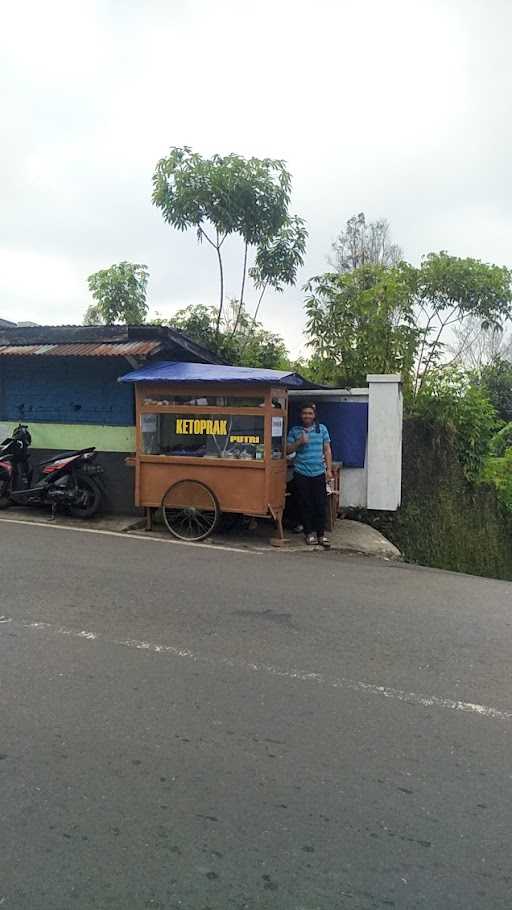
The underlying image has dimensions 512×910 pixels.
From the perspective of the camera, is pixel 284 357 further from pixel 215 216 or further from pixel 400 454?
pixel 400 454

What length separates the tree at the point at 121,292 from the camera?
15711mm

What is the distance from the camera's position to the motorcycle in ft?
30.5

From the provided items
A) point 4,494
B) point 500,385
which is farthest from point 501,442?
point 500,385

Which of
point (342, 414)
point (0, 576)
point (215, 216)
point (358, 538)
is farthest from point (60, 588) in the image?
point (215, 216)

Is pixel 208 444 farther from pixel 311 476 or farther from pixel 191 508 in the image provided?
pixel 311 476

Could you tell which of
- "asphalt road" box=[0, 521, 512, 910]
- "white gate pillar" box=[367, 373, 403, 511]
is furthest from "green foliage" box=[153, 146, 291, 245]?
"asphalt road" box=[0, 521, 512, 910]

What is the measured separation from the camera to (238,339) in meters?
13.9

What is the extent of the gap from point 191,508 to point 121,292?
8.63 meters

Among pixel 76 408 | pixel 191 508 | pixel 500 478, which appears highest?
pixel 76 408

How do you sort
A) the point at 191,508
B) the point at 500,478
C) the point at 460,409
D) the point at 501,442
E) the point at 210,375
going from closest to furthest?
the point at 210,375, the point at 191,508, the point at 460,409, the point at 500,478, the point at 501,442

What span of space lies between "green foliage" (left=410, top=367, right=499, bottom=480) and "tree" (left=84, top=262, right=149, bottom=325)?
24.1ft

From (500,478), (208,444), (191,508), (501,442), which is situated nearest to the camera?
(191,508)

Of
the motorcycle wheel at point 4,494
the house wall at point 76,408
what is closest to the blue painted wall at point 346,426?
the house wall at point 76,408

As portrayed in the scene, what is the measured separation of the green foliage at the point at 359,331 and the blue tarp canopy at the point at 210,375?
2.20 metres
